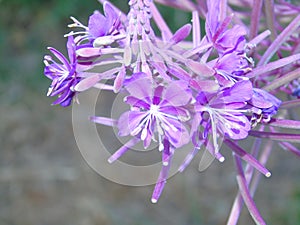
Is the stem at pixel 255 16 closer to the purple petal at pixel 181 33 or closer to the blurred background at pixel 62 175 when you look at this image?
the purple petal at pixel 181 33

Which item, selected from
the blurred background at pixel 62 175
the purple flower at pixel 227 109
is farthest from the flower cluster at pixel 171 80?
the blurred background at pixel 62 175

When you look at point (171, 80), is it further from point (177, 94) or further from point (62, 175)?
point (62, 175)

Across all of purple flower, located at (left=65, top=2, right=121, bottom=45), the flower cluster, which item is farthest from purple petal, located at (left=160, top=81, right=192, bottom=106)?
purple flower, located at (left=65, top=2, right=121, bottom=45)

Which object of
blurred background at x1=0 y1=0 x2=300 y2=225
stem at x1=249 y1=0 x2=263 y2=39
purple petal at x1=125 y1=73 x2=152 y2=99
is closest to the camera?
purple petal at x1=125 y1=73 x2=152 y2=99

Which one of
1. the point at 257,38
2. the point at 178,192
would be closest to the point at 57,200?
the point at 178,192

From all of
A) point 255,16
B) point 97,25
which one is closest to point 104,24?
point 97,25

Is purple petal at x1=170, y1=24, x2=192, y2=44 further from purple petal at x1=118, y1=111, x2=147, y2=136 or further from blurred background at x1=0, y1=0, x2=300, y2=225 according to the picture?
blurred background at x1=0, y1=0, x2=300, y2=225
